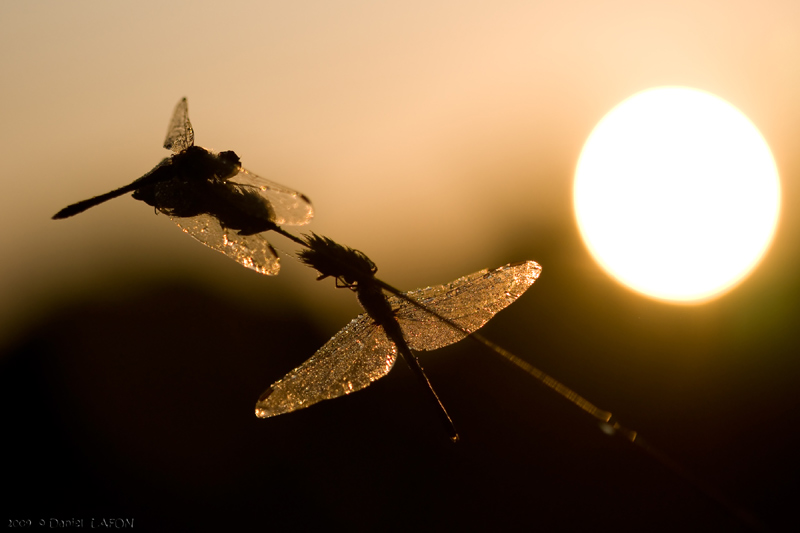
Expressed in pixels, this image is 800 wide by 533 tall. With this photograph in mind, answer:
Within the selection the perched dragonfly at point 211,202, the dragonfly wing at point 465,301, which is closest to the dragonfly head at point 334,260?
the perched dragonfly at point 211,202

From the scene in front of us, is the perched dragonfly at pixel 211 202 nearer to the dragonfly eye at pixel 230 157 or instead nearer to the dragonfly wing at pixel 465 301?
the dragonfly eye at pixel 230 157

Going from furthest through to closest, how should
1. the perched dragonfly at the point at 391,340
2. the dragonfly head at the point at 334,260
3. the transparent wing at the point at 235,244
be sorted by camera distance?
the perched dragonfly at the point at 391,340
the transparent wing at the point at 235,244
the dragonfly head at the point at 334,260

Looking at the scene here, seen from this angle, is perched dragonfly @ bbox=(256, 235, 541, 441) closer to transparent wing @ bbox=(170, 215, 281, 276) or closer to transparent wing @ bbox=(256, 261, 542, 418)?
transparent wing @ bbox=(256, 261, 542, 418)

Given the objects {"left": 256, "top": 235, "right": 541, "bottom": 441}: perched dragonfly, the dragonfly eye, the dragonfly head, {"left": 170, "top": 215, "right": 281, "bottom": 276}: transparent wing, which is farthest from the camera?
{"left": 256, "top": 235, "right": 541, "bottom": 441}: perched dragonfly

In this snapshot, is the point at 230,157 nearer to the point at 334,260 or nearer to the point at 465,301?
the point at 334,260

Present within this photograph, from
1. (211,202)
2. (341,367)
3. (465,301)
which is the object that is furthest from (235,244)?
(465,301)

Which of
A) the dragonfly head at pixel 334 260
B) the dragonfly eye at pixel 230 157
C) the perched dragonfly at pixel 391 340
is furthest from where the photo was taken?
the perched dragonfly at pixel 391 340

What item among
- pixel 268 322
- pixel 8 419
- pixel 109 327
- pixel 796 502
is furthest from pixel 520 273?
pixel 109 327

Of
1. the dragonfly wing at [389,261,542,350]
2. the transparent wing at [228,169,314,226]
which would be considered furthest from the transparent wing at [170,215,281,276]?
the dragonfly wing at [389,261,542,350]

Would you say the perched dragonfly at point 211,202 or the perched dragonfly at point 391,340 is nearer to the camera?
the perched dragonfly at point 211,202
